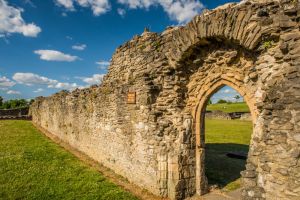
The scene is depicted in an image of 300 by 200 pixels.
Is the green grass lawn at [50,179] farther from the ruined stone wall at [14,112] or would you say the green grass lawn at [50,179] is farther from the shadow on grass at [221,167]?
the ruined stone wall at [14,112]

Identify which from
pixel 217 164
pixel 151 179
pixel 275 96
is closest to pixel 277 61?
pixel 275 96

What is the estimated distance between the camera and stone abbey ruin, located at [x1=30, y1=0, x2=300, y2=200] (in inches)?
158

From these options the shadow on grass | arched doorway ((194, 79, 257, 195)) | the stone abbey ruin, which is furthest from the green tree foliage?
arched doorway ((194, 79, 257, 195))

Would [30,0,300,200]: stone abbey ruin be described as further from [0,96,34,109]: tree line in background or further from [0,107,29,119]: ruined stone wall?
[0,96,34,109]: tree line in background

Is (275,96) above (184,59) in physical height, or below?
below

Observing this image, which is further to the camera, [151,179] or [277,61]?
[151,179]

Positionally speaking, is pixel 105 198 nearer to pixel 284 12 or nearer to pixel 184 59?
pixel 184 59

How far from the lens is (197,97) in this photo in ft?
21.6

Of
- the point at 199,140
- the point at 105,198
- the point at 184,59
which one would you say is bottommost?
the point at 105,198

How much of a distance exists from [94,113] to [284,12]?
8.59 m

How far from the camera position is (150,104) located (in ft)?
23.9

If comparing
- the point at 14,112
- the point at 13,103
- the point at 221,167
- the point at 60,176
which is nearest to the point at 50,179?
the point at 60,176

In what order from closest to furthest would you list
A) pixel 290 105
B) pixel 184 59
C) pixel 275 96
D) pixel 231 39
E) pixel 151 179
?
pixel 290 105 → pixel 275 96 → pixel 231 39 → pixel 184 59 → pixel 151 179

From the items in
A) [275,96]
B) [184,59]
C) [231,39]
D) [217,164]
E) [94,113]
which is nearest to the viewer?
[275,96]
